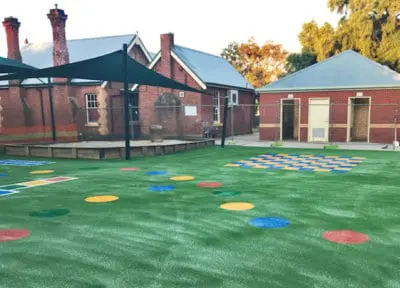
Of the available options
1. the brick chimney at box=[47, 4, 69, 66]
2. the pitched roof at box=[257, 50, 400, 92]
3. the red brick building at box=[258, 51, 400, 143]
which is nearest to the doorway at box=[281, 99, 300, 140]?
the red brick building at box=[258, 51, 400, 143]

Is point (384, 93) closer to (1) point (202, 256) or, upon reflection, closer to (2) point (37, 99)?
(1) point (202, 256)

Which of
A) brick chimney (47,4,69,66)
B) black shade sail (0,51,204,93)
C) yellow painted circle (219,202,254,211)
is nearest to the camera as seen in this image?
yellow painted circle (219,202,254,211)

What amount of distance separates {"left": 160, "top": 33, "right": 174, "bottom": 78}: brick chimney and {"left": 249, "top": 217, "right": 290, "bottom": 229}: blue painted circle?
16707mm

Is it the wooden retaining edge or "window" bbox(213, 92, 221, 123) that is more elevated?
"window" bbox(213, 92, 221, 123)

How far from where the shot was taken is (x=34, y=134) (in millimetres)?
14555

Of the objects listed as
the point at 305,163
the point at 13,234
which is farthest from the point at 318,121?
the point at 13,234

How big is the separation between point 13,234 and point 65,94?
55.7 feet

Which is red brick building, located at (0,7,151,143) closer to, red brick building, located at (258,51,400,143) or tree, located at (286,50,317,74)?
red brick building, located at (258,51,400,143)

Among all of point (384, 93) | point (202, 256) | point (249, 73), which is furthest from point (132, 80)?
point (249, 73)

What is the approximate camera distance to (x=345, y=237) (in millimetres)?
3516

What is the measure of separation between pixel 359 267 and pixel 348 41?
23.2 m

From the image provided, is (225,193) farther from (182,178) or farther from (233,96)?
(233,96)

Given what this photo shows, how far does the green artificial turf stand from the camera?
267 cm

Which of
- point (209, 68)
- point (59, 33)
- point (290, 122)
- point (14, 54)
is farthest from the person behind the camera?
point (209, 68)
